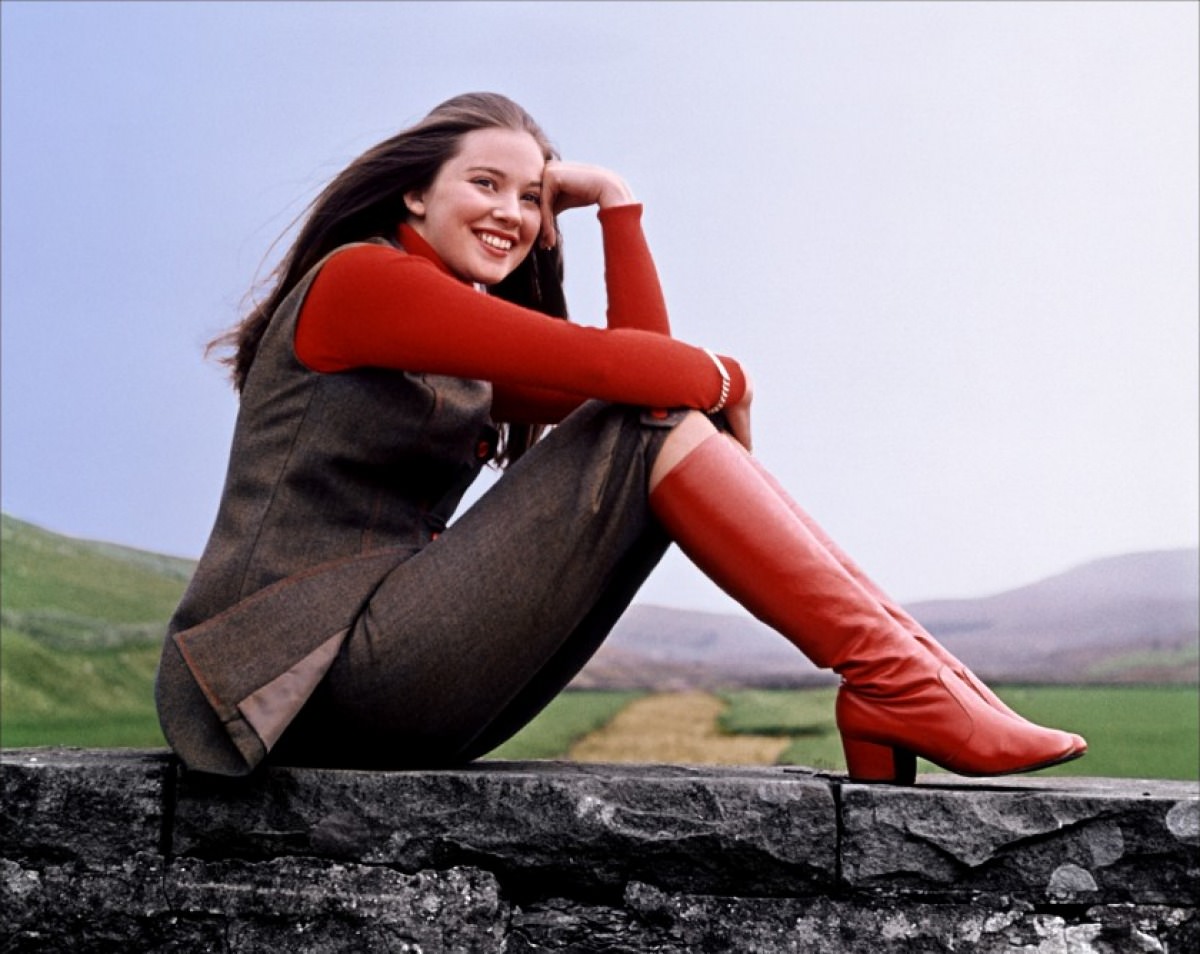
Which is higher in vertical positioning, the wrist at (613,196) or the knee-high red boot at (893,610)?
the wrist at (613,196)

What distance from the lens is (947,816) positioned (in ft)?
6.50

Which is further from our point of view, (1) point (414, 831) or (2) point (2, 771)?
(2) point (2, 771)

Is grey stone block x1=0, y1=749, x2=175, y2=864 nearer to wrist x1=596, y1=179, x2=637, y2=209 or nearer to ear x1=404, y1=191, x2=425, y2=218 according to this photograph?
ear x1=404, y1=191, x2=425, y2=218

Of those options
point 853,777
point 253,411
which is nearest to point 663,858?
point 853,777

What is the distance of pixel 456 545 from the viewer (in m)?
2.04

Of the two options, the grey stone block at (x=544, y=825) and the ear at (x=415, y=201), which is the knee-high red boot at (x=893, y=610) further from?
the ear at (x=415, y=201)

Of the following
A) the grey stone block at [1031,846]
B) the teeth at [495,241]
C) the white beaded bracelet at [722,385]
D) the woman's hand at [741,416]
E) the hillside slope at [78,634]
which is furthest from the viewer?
the hillside slope at [78,634]

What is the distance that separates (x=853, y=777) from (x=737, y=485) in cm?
50

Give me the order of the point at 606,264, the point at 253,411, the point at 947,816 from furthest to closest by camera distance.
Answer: the point at 606,264, the point at 253,411, the point at 947,816

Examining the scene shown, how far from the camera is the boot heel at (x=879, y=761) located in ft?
6.79

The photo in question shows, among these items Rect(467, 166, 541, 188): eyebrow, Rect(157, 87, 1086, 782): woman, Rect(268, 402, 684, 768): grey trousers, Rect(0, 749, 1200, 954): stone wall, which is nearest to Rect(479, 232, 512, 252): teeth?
Rect(467, 166, 541, 188): eyebrow

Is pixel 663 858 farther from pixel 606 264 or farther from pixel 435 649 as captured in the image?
pixel 606 264

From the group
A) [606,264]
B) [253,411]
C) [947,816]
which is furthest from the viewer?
[606,264]

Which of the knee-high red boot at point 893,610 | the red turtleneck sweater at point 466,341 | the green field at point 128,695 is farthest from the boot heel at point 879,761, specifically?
the green field at point 128,695
